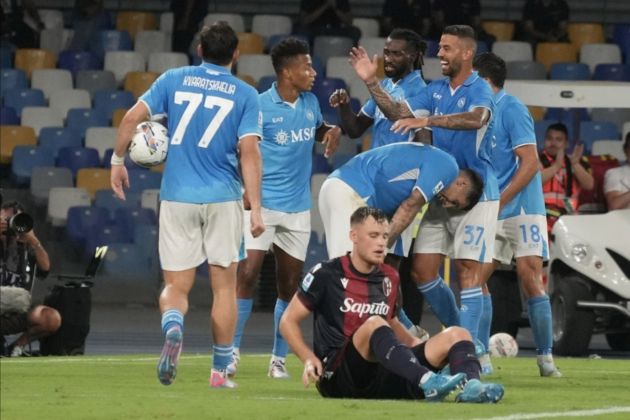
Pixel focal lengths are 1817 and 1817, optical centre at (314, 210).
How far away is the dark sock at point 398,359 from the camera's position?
9672 mm

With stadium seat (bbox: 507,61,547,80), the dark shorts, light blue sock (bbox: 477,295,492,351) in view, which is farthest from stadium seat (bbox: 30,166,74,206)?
the dark shorts

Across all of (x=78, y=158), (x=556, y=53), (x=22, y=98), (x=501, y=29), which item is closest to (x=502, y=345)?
(x=78, y=158)

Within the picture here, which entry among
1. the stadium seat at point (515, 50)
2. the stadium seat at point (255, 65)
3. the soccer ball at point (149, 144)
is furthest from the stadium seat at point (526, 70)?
the soccer ball at point (149, 144)

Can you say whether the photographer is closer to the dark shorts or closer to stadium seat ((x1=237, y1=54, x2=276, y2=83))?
the dark shorts

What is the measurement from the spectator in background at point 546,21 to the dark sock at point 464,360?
17.4 m

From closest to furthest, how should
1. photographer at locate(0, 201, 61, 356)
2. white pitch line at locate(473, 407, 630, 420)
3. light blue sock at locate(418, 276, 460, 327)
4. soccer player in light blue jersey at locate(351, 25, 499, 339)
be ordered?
white pitch line at locate(473, 407, 630, 420), soccer player in light blue jersey at locate(351, 25, 499, 339), light blue sock at locate(418, 276, 460, 327), photographer at locate(0, 201, 61, 356)

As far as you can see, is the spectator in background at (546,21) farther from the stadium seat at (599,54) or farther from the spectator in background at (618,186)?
the spectator in background at (618,186)

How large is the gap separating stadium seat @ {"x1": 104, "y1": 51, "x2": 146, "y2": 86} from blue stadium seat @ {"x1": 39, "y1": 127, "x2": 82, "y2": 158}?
1.72m

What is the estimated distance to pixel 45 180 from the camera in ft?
79.7

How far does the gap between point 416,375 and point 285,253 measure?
352 cm

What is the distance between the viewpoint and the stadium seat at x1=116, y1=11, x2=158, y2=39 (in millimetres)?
27859

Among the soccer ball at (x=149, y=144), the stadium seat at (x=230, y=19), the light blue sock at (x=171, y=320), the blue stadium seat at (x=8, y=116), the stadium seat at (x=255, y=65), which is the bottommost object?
the blue stadium seat at (x=8, y=116)

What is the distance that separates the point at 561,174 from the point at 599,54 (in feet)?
29.0

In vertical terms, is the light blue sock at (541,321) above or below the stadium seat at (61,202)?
above
